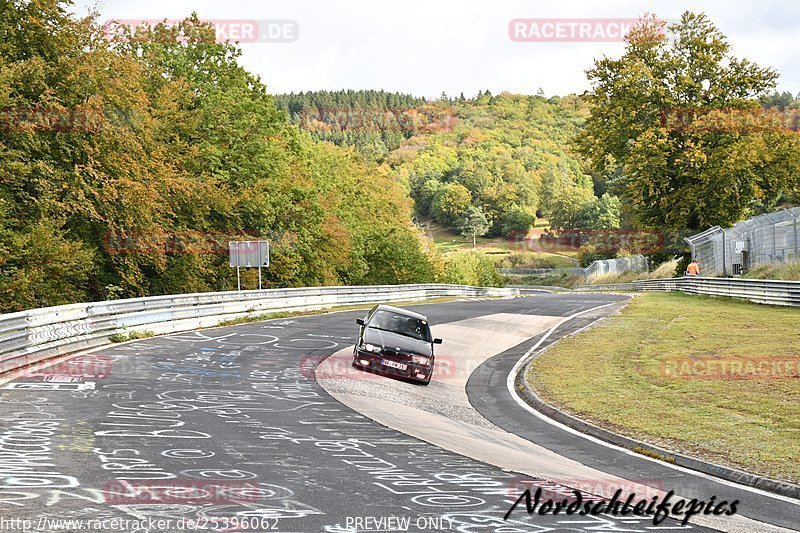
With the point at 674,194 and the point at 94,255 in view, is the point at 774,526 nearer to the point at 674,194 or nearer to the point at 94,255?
the point at 94,255

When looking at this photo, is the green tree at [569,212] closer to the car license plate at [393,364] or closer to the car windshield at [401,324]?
the car windshield at [401,324]

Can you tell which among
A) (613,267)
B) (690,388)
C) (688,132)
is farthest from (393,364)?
(613,267)

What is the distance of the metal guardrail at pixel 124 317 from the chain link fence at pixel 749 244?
19.2m

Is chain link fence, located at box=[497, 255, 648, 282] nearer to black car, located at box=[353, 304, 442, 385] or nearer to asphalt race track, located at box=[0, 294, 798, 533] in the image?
black car, located at box=[353, 304, 442, 385]

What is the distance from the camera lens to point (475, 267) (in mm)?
138500

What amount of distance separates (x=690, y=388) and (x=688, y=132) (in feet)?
131

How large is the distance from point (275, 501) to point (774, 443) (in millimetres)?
7544

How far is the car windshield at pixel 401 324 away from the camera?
1997 cm

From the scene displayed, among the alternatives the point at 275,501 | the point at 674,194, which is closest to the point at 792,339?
the point at 275,501

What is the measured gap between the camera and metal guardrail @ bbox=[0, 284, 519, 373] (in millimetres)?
16391

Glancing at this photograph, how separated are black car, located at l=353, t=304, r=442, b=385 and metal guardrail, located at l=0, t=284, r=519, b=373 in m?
6.38

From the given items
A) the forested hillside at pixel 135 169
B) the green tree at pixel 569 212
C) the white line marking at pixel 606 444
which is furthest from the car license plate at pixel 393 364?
the green tree at pixel 569 212
